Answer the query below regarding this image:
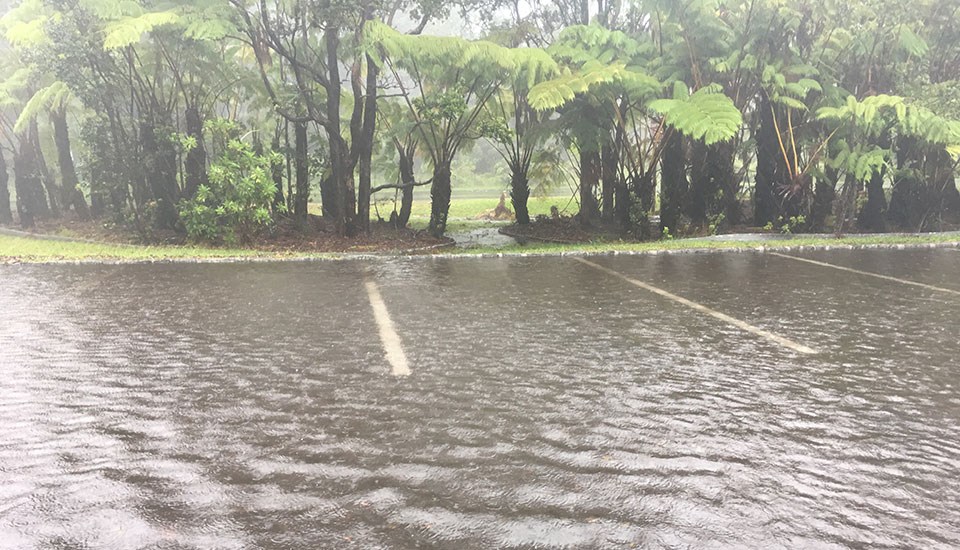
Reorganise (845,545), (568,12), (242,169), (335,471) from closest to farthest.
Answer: (845,545), (335,471), (242,169), (568,12)

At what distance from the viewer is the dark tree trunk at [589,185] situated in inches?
608

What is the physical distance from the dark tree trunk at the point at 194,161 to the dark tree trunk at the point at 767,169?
1217 centimetres

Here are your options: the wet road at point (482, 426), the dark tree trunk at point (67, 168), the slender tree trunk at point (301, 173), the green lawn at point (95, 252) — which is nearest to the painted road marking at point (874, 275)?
the wet road at point (482, 426)

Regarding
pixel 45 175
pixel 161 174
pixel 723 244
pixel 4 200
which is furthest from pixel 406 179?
pixel 4 200

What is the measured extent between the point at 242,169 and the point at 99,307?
19.8 ft

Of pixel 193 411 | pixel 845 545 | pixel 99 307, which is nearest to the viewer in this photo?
Result: pixel 845 545

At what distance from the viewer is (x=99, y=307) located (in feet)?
21.5

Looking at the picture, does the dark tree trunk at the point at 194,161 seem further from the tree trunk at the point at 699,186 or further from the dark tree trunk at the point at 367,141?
the tree trunk at the point at 699,186

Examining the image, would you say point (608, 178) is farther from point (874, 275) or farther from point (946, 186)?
point (946, 186)

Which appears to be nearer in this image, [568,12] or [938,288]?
[938,288]

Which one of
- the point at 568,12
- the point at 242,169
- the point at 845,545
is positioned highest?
the point at 568,12

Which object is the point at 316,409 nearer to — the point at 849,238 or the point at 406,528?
the point at 406,528

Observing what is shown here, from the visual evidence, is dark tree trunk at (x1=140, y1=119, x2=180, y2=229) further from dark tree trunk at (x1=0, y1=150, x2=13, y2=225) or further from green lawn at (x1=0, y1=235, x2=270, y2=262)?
dark tree trunk at (x1=0, y1=150, x2=13, y2=225)

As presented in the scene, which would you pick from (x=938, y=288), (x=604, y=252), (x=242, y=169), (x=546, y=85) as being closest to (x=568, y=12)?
(x=546, y=85)
